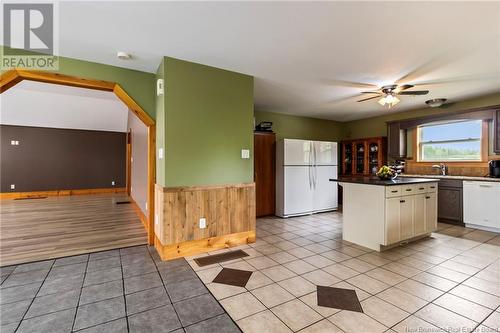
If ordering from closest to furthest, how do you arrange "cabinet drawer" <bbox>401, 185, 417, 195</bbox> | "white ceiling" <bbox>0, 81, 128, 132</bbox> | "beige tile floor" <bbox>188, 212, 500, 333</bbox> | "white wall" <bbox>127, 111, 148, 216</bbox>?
"beige tile floor" <bbox>188, 212, 500, 333</bbox>
"cabinet drawer" <bbox>401, 185, 417, 195</bbox>
"white wall" <bbox>127, 111, 148, 216</bbox>
"white ceiling" <bbox>0, 81, 128, 132</bbox>

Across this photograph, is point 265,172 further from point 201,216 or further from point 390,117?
point 390,117

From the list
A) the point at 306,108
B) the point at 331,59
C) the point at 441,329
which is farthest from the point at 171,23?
the point at 306,108

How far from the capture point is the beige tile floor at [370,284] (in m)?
1.75

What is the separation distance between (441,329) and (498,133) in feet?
14.3

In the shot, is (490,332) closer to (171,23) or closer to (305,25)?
(305,25)

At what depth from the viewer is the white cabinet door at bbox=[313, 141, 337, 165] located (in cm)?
539

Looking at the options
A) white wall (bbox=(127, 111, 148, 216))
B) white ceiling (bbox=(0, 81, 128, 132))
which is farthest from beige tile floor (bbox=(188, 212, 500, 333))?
white ceiling (bbox=(0, 81, 128, 132))

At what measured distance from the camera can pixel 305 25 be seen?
2.23 metres

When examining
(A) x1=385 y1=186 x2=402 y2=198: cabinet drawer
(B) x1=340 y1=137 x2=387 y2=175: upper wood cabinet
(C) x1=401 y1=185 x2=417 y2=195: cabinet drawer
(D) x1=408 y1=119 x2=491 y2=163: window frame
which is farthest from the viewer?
(B) x1=340 y1=137 x2=387 y2=175: upper wood cabinet

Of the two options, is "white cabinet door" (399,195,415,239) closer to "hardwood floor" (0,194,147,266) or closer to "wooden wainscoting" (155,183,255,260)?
"wooden wainscoting" (155,183,255,260)

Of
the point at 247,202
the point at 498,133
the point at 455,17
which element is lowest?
the point at 247,202

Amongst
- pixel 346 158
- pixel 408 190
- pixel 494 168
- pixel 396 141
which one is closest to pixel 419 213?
pixel 408 190

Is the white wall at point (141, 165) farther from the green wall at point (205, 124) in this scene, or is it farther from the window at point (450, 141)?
the window at point (450, 141)

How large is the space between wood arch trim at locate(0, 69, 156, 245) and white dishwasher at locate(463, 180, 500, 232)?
548cm
